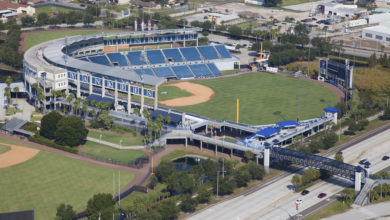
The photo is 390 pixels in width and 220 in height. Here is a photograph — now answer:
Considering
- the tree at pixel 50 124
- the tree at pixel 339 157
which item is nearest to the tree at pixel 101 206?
the tree at pixel 50 124

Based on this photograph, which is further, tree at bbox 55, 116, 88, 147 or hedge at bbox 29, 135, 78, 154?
tree at bbox 55, 116, 88, 147

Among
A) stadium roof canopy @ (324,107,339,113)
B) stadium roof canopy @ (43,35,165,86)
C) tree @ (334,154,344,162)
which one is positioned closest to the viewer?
tree @ (334,154,344,162)

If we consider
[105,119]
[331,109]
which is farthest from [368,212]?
[105,119]

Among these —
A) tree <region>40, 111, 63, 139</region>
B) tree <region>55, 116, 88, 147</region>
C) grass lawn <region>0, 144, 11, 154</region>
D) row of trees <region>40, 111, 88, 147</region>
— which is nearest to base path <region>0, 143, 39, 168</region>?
grass lawn <region>0, 144, 11, 154</region>

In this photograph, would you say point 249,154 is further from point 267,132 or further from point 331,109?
point 331,109

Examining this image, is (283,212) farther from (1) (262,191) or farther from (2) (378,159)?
(2) (378,159)

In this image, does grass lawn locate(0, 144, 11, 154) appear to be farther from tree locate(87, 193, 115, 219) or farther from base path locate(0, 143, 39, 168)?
tree locate(87, 193, 115, 219)

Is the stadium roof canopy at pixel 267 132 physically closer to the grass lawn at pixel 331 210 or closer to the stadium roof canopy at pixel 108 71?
the stadium roof canopy at pixel 108 71
